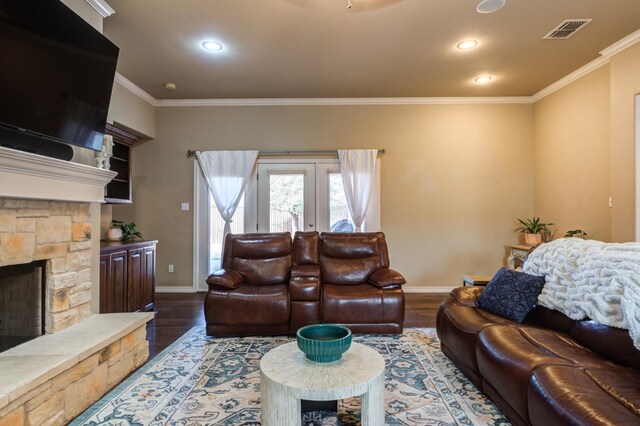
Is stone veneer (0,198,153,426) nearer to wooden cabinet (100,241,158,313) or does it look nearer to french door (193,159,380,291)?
wooden cabinet (100,241,158,313)

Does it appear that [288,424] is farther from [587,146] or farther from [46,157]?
[587,146]

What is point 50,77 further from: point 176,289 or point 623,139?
point 623,139

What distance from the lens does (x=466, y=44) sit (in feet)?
11.2

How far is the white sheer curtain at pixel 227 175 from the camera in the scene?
4.91 metres

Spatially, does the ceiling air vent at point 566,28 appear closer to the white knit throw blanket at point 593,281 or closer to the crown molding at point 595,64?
the crown molding at point 595,64

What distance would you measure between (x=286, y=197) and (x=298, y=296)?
2.16 meters

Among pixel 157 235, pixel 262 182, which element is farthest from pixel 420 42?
pixel 157 235

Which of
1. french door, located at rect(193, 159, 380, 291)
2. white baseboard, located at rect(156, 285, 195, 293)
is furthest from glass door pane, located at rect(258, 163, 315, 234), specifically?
white baseboard, located at rect(156, 285, 195, 293)

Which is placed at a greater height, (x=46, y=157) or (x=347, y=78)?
(x=347, y=78)

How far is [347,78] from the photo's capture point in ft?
13.9

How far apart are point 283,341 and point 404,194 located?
296 cm

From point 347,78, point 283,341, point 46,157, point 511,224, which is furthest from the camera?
point 511,224

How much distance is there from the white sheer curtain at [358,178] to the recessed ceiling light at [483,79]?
5.35ft

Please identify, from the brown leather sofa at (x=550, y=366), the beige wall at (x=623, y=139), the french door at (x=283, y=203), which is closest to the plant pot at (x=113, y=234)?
the french door at (x=283, y=203)
